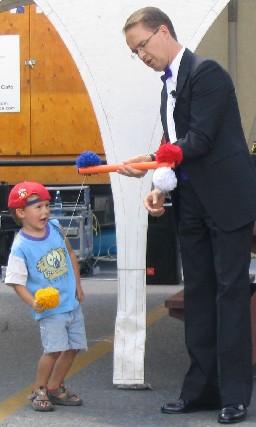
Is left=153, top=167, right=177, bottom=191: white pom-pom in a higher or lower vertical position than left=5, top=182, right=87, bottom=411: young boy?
higher

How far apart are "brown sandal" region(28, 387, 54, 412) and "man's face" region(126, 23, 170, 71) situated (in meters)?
1.76

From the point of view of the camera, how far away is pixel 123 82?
536 centimetres

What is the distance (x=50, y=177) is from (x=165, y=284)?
104 inches

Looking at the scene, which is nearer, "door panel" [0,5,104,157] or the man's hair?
the man's hair

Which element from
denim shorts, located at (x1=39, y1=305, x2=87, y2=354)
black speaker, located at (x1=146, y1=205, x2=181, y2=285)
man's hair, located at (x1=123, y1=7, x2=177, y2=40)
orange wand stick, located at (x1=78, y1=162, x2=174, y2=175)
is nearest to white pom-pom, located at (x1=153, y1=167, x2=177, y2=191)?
orange wand stick, located at (x1=78, y1=162, x2=174, y2=175)

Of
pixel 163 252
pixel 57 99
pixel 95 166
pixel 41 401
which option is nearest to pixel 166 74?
Answer: pixel 95 166

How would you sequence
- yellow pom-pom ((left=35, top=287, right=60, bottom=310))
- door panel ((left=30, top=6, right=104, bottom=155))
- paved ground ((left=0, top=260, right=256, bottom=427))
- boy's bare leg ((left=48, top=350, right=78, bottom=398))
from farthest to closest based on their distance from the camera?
door panel ((left=30, top=6, right=104, bottom=155)) → boy's bare leg ((left=48, top=350, right=78, bottom=398)) → paved ground ((left=0, top=260, right=256, bottom=427)) → yellow pom-pom ((left=35, top=287, right=60, bottom=310))

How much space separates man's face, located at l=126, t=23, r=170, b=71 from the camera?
4773 mm

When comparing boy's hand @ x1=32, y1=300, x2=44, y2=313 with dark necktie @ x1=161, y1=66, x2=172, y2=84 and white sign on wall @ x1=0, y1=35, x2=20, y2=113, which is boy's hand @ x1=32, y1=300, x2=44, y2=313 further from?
white sign on wall @ x1=0, y1=35, x2=20, y2=113

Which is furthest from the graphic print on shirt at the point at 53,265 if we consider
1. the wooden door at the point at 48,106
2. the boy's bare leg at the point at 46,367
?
the wooden door at the point at 48,106

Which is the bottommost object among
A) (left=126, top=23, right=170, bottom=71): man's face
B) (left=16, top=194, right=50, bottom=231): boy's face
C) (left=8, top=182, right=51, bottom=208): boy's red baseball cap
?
(left=16, top=194, right=50, bottom=231): boy's face

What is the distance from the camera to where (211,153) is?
189 inches

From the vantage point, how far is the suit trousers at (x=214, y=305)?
4867 mm

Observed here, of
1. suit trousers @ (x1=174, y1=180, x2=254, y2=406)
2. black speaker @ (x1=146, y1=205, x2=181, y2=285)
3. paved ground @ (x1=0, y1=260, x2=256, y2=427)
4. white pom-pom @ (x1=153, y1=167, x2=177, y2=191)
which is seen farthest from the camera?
black speaker @ (x1=146, y1=205, x2=181, y2=285)
